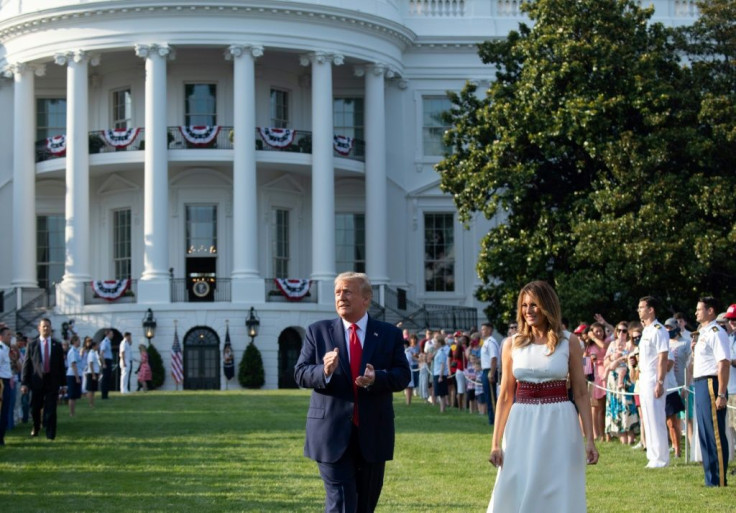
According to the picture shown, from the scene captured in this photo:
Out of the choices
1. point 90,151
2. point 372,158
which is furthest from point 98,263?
point 372,158

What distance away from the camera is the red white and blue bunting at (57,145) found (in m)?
47.3

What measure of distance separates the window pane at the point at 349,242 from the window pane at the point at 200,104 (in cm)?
625

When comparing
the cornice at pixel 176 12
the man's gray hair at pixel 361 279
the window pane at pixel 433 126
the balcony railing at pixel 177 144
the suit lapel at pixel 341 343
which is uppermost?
the cornice at pixel 176 12

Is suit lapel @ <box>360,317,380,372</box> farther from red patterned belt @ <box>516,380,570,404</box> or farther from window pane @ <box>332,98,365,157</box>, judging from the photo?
window pane @ <box>332,98,365,157</box>

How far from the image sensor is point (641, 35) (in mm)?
34562

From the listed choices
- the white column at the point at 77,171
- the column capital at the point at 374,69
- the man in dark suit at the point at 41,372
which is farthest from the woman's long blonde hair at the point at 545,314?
the column capital at the point at 374,69

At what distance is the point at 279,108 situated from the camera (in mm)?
49375

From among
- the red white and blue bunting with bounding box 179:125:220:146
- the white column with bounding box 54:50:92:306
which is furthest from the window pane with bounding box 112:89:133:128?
the red white and blue bunting with bounding box 179:125:220:146

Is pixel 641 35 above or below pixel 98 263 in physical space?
above

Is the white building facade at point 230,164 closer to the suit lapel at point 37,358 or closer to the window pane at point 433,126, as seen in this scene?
the window pane at point 433,126

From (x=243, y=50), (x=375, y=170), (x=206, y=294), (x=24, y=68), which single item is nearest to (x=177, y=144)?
(x=243, y=50)

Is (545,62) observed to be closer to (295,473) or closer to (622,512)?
(295,473)

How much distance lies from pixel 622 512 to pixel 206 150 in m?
34.4

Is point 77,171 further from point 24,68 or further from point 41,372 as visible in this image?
point 41,372
